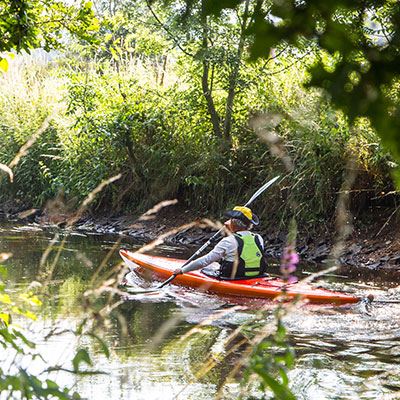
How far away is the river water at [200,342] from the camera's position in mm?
5043

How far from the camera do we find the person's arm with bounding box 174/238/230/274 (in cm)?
820

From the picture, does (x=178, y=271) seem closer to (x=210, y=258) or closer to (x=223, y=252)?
(x=210, y=258)

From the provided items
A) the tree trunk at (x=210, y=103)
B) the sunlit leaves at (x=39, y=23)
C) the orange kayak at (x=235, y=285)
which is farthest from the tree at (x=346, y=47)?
the tree trunk at (x=210, y=103)

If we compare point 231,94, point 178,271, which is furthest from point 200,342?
point 231,94

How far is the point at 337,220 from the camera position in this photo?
11.6m

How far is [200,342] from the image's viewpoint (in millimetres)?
6543

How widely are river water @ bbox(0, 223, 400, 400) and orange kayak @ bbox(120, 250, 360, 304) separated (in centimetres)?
9

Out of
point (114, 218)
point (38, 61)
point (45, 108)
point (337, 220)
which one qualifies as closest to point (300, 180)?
point (337, 220)

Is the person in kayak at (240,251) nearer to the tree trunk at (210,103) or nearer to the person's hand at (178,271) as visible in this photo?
the person's hand at (178,271)

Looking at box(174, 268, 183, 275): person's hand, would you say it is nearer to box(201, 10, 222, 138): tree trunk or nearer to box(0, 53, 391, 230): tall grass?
box(0, 53, 391, 230): tall grass

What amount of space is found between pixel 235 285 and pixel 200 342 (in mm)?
1652

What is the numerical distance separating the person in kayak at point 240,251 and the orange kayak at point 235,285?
0.13 metres

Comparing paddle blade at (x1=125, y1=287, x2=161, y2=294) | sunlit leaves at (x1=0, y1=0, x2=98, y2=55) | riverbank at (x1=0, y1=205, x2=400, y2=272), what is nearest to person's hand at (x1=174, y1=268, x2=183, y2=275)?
paddle blade at (x1=125, y1=287, x2=161, y2=294)

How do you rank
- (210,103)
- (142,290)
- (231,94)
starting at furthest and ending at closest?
(210,103)
(231,94)
(142,290)
